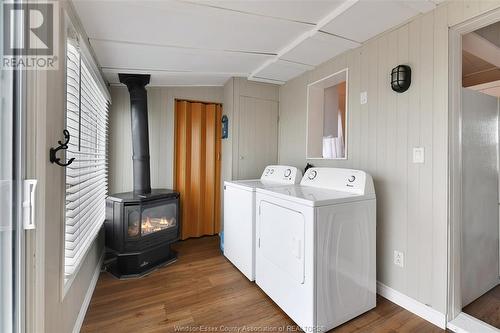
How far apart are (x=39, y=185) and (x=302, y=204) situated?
53.6 inches

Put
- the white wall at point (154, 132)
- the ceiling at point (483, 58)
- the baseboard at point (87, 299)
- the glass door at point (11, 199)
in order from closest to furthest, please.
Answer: the glass door at point (11, 199), the baseboard at point (87, 299), the ceiling at point (483, 58), the white wall at point (154, 132)

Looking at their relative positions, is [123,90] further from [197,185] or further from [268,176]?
[268,176]

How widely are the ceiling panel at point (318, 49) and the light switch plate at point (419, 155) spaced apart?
1065mm

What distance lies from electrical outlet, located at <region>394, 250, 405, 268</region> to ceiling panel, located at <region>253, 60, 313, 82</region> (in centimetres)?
201

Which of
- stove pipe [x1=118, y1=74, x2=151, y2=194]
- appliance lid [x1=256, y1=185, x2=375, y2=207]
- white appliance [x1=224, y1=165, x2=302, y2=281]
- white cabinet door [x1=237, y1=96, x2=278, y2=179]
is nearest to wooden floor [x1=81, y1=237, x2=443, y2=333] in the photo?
white appliance [x1=224, y1=165, x2=302, y2=281]

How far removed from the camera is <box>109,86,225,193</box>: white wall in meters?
2.96

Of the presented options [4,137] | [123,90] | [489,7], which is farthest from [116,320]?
[489,7]

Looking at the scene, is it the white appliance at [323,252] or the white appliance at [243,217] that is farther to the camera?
the white appliance at [243,217]

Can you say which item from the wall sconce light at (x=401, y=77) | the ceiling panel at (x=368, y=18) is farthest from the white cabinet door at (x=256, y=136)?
the wall sconce light at (x=401, y=77)

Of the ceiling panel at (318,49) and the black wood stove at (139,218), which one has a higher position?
the ceiling panel at (318,49)

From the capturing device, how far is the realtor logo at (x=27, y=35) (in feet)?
2.69

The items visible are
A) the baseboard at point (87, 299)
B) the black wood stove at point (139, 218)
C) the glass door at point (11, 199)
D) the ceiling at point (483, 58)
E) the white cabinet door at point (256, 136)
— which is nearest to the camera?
the glass door at point (11, 199)

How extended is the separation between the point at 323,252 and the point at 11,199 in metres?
1.56

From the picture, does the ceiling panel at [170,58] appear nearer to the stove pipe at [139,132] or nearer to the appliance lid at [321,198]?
the stove pipe at [139,132]
